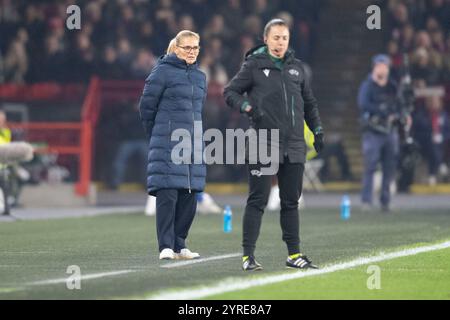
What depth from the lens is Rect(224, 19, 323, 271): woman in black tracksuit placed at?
42.3 ft

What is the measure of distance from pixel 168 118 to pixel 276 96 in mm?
1577

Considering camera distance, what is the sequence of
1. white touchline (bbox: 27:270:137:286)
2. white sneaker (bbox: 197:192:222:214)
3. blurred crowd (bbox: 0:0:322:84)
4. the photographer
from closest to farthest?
1. white touchline (bbox: 27:270:137:286)
2. white sneaker (bbox: 197:192:222:214)
3. the photographer
4. blurred crowd (bbox: 0:0:322:84)

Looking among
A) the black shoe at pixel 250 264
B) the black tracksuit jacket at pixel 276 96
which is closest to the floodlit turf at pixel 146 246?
the black shoe at pixel 250 264

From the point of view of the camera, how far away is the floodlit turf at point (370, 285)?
35.4 feet

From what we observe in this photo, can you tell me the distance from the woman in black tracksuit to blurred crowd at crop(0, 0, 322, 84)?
51.7 ft

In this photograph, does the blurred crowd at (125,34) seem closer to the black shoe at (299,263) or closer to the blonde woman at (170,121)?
the blonde woman at (170,121)

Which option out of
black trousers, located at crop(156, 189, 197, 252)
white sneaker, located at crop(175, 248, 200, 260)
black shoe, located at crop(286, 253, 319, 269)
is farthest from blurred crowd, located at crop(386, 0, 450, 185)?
black shoe, located at crop(286, 253, 319, 269)

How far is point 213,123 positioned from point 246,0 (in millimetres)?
4469

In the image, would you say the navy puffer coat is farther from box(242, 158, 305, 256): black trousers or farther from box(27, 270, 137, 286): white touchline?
box(27, 270, 137, 286): white touchline

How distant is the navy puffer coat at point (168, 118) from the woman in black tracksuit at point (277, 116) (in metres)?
1.22

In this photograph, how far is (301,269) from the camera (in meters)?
12.8

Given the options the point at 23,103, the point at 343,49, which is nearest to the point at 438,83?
the point at 343,49

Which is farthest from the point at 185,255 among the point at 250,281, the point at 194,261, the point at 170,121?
the point at 250,281

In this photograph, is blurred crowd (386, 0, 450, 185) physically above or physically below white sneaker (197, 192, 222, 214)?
above
